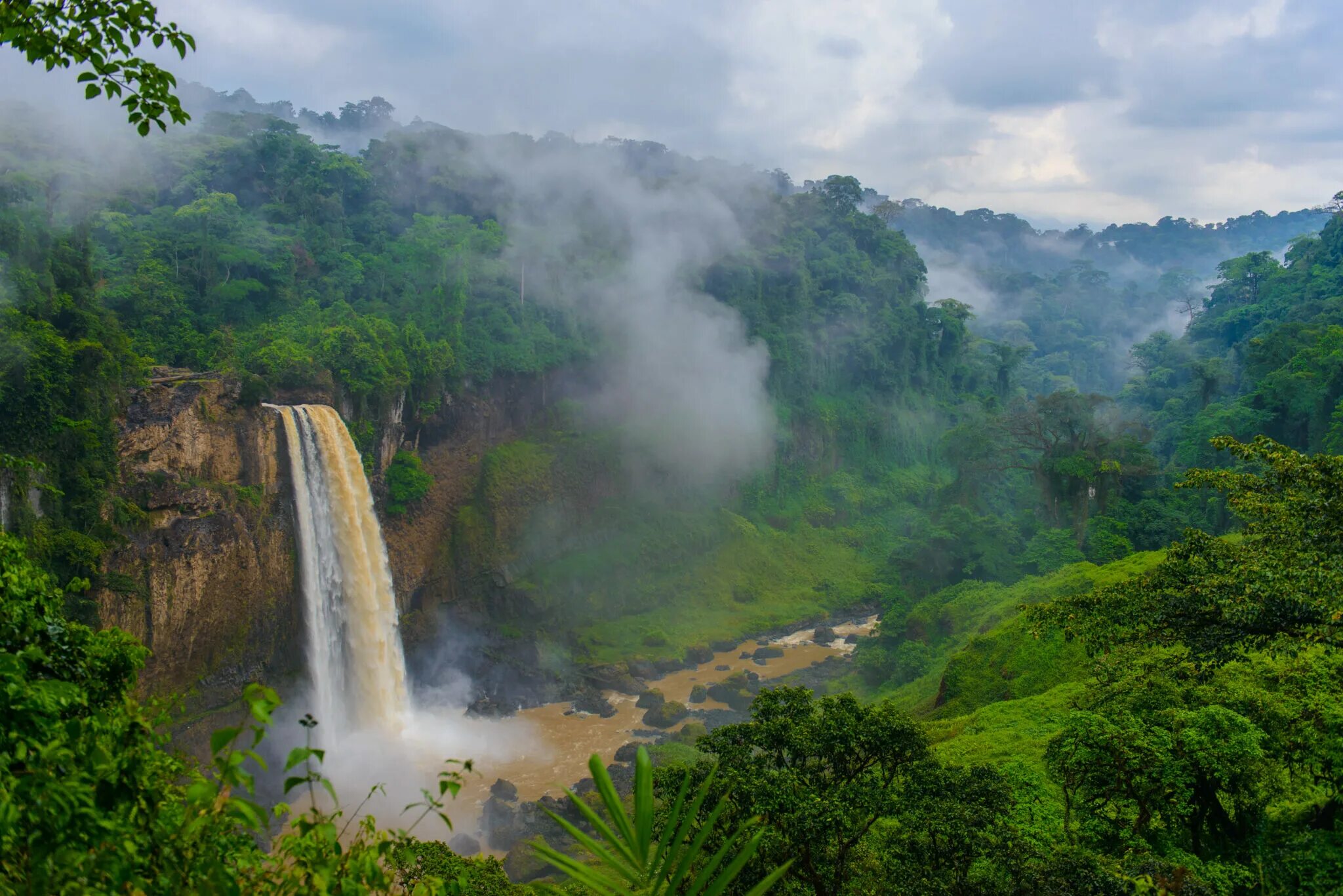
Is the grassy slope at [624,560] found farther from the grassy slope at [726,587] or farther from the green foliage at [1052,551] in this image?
the green foliage at [1052,551]

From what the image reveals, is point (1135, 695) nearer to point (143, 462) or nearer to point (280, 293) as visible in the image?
point (143, 462)

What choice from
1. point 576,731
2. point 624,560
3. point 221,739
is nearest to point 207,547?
point 576,731

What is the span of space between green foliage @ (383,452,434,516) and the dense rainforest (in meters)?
0.15

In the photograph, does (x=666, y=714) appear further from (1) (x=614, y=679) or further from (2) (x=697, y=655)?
(2) (x=697, y=655)

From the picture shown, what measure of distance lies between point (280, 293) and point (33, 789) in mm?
31107

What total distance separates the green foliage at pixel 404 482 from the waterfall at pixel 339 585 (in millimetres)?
3585

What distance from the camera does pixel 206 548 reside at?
21312 millimetres

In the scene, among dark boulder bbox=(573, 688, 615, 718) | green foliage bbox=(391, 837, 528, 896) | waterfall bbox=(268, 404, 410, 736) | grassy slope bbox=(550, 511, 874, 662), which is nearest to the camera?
green foliage bbox=(391, 837, 528, 896)

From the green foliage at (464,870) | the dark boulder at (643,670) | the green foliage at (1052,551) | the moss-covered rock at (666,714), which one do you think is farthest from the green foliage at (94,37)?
the green foliage at (1052,551)

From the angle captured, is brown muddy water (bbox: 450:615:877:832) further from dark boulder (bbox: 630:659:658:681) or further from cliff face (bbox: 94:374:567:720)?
cliff face (bbox: 94:374:567:720)

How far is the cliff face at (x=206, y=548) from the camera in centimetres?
1989

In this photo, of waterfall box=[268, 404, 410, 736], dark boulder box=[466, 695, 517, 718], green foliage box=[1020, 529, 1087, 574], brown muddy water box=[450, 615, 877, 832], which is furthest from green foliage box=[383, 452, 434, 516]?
green foliage box=[1020, 529, 1087, 574]

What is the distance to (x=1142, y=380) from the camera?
2372 inches

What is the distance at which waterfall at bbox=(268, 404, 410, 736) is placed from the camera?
2333 cm
